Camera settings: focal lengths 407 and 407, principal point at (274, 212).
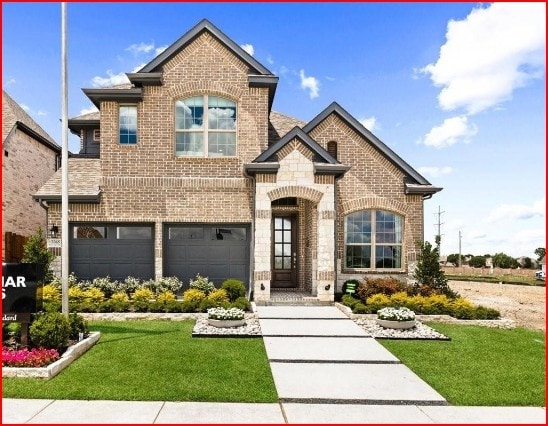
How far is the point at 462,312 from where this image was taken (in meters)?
12.2

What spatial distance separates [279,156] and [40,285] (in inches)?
353

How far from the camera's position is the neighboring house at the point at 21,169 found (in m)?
17.7

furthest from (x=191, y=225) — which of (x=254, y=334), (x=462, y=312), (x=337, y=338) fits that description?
(x=462, y=312)

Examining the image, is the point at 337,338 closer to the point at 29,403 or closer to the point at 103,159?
the point at 29,403

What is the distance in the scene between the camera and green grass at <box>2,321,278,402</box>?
6.17 meters

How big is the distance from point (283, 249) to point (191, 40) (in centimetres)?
897

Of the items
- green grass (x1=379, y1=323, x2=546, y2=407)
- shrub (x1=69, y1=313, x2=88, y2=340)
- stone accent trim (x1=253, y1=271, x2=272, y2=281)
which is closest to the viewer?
green grass (x1=379, y1=323, x2=546, y2=407)

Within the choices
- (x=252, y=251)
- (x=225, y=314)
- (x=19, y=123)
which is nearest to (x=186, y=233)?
(x=252, y=251)

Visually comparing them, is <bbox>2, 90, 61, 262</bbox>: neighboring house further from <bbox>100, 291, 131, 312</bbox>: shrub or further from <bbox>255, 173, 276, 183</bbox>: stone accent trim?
<bbox>255, 173, 276, 183</bbox>: stone accent trim

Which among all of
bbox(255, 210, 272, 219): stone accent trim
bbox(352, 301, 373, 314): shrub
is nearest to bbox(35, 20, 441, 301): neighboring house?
bbox(255, 210, 272, 219): stone accent trim

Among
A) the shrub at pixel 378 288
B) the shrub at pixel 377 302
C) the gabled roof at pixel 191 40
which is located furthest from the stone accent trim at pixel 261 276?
the gabled roof at pixel 191 40

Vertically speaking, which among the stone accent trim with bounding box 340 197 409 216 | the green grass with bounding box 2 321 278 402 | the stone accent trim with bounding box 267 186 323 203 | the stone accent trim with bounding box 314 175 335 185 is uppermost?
the stone accent trim with bounding box 314 175 335 185

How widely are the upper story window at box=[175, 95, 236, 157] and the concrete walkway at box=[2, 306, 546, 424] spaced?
9.33 metres

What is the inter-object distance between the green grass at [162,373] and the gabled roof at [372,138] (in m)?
10.1
